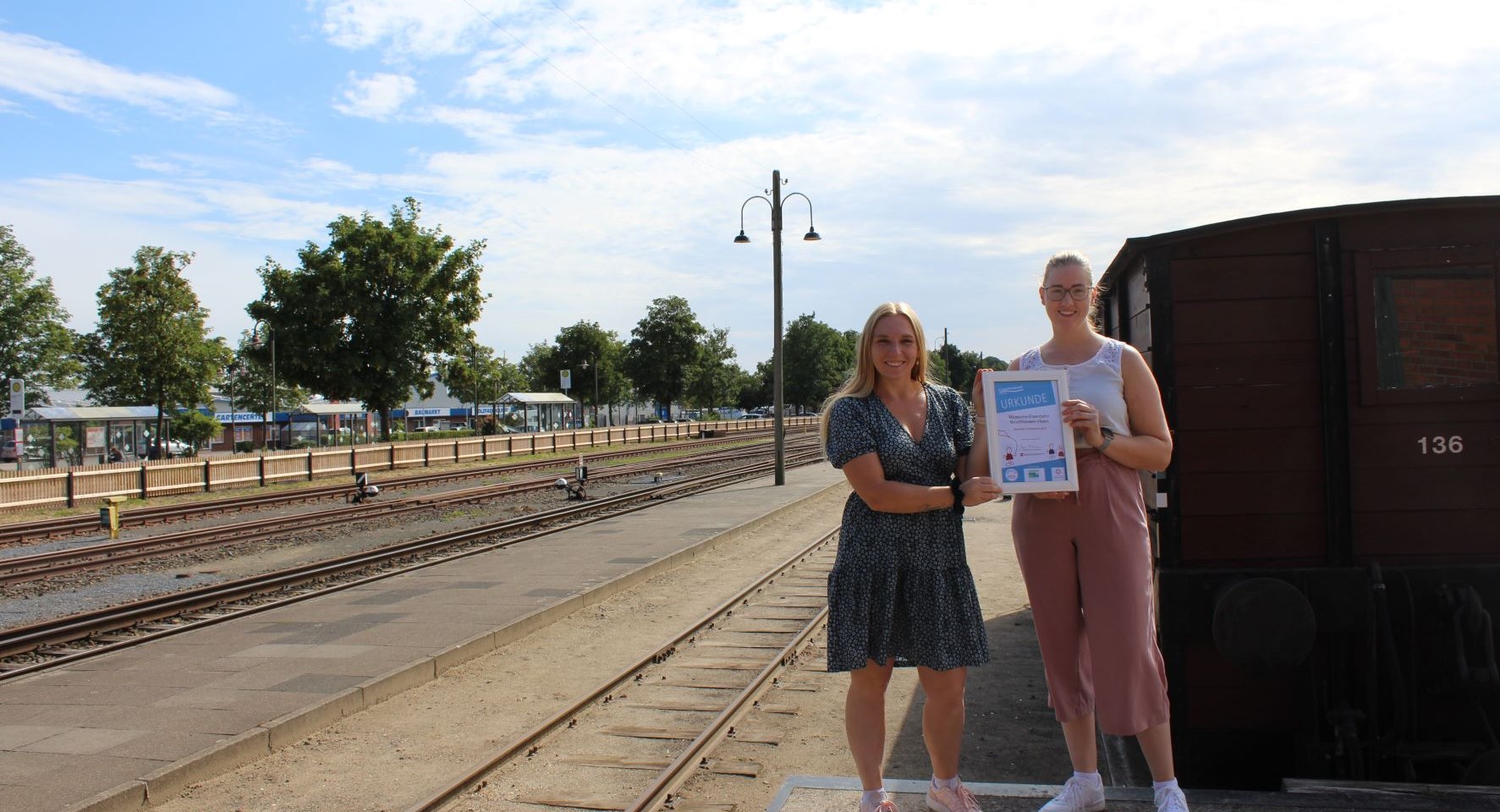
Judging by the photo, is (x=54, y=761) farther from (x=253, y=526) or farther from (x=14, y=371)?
(x=14, y=371)

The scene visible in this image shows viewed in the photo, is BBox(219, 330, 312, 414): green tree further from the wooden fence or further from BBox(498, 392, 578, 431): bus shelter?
the wooden fence

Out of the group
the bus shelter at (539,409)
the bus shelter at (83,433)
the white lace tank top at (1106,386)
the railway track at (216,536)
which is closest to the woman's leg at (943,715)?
the white lace tank top at (1106,386)

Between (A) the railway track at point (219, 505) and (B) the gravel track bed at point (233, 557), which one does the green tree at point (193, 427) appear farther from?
(B) the gravel track bed at point (233, 557)

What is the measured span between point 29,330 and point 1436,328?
50776 mm

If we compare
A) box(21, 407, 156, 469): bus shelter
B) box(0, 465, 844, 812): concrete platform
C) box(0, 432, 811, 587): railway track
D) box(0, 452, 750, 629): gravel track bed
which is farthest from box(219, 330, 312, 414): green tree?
box(0, 465, 844, 812): concrete platform

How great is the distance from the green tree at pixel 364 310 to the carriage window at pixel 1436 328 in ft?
134

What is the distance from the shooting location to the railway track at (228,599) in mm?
8828

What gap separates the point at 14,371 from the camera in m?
43.1

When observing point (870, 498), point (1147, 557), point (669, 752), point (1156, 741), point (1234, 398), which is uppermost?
point (1234, 398)

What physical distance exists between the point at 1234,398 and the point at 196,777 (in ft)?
17.8

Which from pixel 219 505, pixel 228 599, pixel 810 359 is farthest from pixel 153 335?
pixel 810 359

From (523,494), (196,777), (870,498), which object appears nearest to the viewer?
(870,498)

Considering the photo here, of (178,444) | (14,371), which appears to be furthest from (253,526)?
(178,444)

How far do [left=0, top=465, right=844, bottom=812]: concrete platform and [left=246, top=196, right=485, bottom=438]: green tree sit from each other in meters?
31.1
